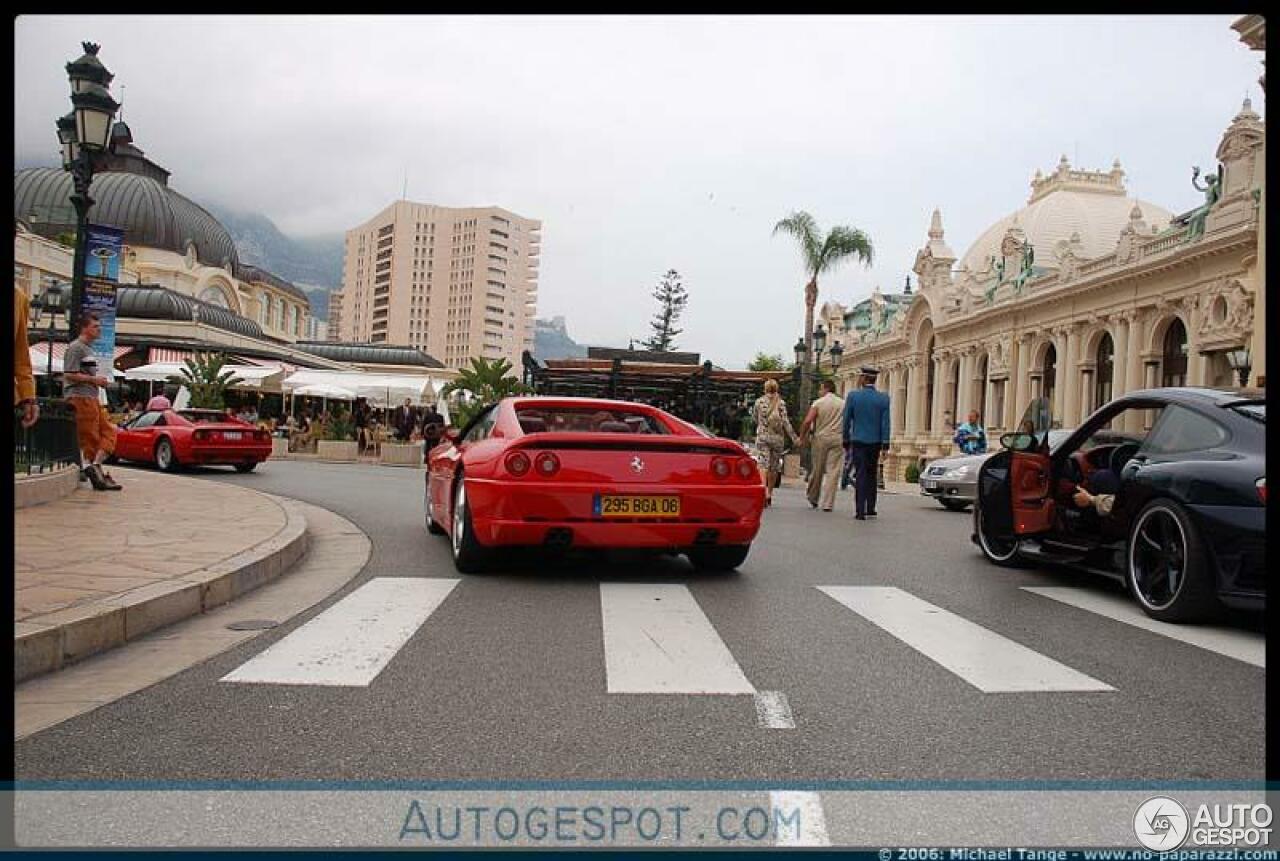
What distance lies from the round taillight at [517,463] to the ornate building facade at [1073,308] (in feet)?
44.4

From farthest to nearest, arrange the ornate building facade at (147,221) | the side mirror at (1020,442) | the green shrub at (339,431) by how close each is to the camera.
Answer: the ornate building facade at (147,221), the green shrub at (339,431), the side mirror at (1020,442)

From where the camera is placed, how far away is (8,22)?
8.35 ft

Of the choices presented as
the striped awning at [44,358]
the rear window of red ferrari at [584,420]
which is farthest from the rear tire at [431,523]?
the striped awning at [44,358]

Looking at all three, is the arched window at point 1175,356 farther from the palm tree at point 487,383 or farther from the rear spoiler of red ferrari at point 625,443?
the rear spoiler of red ferrari at point 625,443

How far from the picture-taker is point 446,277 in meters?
166

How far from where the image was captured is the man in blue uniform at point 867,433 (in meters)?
12.0

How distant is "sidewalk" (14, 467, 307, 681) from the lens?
14.0 feet

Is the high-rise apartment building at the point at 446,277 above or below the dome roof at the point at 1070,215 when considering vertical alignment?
above

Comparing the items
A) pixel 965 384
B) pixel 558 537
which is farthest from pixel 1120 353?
A: pixel 558 537

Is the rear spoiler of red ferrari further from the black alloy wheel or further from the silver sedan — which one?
the silver sedan

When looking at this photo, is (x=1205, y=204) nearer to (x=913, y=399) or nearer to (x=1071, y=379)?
(x=1071, y=379)

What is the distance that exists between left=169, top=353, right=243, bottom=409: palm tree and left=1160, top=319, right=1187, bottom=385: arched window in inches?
1098

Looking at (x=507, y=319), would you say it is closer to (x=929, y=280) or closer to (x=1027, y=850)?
(x=929, y=280)

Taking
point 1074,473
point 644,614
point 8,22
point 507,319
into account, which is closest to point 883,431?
point 1074,473
